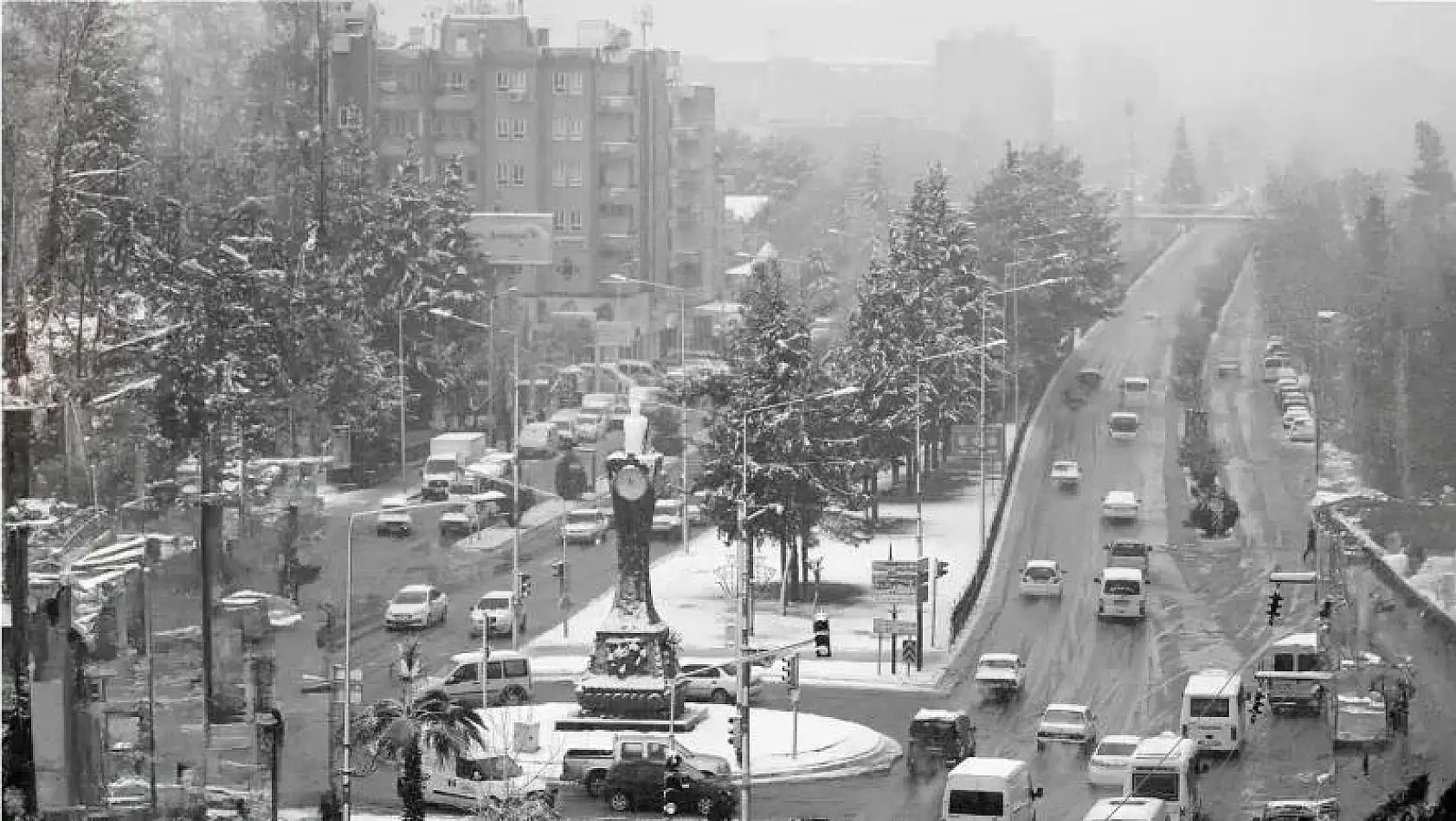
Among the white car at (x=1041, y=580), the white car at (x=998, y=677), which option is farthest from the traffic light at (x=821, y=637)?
the white car at (x=1041, y=580)

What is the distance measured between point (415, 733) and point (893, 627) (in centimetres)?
1534

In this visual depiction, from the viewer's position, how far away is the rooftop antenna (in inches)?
3628

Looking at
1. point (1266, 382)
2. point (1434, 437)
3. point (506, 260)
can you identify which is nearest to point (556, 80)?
point (506, 260)

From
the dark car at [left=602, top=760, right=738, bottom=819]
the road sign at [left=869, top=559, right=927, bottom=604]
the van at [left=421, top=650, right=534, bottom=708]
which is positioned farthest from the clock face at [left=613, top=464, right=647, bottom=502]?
the dark car at [left=602, top=760, right=738, bottom=819]

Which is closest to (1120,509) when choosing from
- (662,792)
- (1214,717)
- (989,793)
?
(1214,717)

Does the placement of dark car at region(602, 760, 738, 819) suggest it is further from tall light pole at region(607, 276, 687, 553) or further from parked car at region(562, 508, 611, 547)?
parked car at region(562, 508, 611, 547)

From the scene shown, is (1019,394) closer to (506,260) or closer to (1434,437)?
(506,260)

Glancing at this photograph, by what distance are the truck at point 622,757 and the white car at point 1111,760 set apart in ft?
18.3

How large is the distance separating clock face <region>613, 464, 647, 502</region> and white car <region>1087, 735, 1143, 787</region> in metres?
9.39

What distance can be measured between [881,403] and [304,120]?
21.5 metres

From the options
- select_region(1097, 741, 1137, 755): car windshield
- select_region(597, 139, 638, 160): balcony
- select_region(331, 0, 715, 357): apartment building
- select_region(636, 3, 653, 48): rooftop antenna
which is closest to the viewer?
select_region(1097, 741, 1137, 755): car windshield

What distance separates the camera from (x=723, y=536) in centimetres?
6275

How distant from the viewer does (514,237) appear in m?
86.8

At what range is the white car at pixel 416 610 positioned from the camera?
52.5m
